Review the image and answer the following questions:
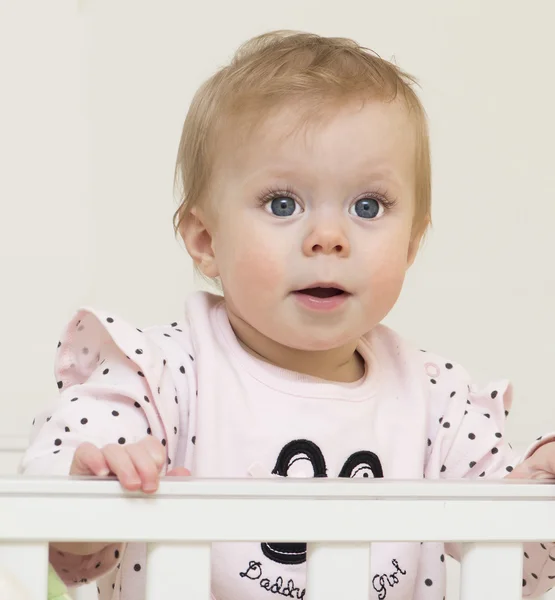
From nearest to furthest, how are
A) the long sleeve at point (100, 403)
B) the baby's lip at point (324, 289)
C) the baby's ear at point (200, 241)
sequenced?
1. the long sleeve at point (100, 403)
2. the baby's lip at point (324, 289)
3. the baby's ear at point (200, 241)

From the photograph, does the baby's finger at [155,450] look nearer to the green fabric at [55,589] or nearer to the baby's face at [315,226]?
the green fabric at [55,589]

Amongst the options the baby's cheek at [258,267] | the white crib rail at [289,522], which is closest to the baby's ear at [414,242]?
the baby's cheek at [258,267]

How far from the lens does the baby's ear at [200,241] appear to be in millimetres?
1069

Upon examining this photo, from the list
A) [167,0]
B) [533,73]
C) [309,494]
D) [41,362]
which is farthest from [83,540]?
[533,73]

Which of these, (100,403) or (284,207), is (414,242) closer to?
(284,207)

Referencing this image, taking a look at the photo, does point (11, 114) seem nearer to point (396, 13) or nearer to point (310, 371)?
point (396, 13)

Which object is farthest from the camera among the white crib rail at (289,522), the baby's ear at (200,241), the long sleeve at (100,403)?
the baby's ear at (200,241)

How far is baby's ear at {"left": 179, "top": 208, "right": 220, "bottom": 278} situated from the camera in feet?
3.51

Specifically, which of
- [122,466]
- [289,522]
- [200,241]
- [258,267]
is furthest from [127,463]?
[200,241]

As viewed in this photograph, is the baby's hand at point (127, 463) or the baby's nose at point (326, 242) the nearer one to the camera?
the baby's hand at point (127, 463)

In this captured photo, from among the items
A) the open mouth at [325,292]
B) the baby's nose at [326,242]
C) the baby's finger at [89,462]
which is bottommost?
the baby's finger at [89,462]

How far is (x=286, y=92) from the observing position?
1001 mm

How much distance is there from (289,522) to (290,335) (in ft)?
0.98

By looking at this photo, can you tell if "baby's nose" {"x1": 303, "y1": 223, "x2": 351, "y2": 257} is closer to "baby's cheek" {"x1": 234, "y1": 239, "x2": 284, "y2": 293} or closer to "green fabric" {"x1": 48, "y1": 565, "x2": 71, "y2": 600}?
"baby's cheek" {"x1": 234, "y1": 239, "x2": 284, "y2": 293}
